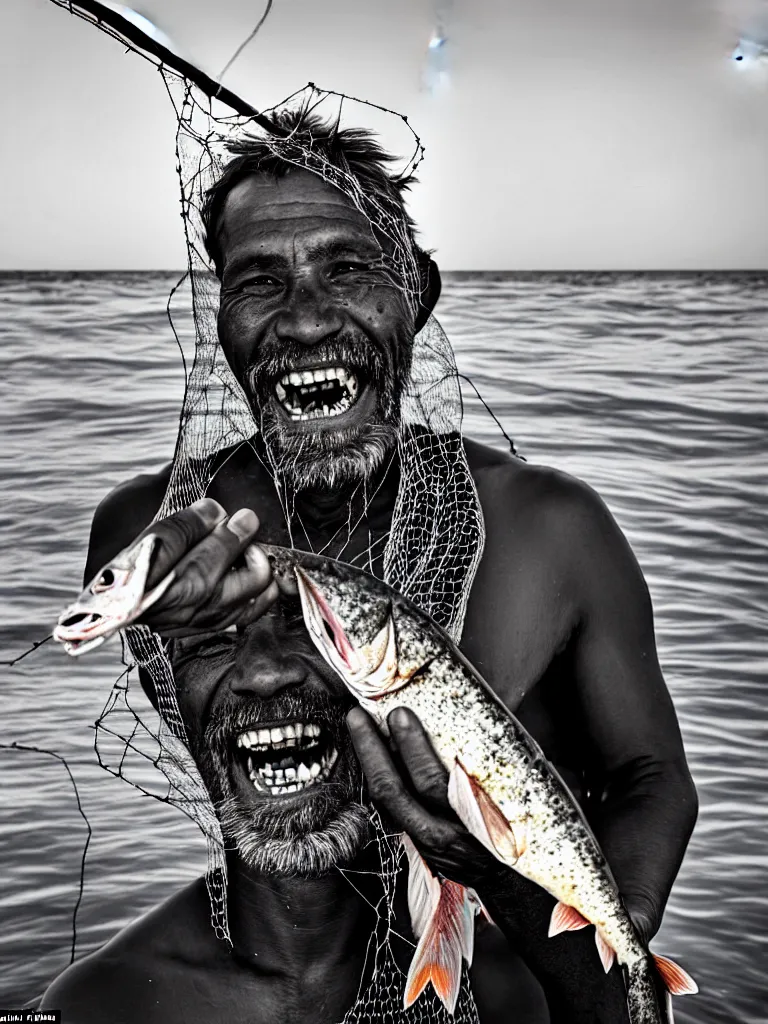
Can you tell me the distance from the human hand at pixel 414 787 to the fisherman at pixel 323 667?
1.60ft

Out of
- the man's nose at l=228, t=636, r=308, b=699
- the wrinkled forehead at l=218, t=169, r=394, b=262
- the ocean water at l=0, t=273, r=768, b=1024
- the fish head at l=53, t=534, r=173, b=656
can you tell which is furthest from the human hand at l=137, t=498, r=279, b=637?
the ocean water at l=0, t=273, r=768, b=1024

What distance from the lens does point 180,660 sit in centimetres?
343

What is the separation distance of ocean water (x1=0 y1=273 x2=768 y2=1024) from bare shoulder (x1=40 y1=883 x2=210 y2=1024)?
1.35 meters

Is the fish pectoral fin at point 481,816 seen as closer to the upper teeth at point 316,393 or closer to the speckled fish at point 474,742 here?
the speckled fish at point 474,742

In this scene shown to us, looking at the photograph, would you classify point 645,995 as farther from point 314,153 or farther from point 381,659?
point 314,153

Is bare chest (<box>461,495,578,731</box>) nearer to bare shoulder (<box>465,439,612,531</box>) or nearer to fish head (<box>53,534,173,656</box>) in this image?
bare shoulder (<box>465,439,612,531</box>)

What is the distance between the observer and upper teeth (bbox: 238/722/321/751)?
10.8 ft

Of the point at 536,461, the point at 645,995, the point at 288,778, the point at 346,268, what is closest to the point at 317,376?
the point at 346,268

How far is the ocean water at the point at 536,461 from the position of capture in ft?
16.7

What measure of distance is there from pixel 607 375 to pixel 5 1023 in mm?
7531

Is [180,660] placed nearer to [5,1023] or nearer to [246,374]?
[246,374]

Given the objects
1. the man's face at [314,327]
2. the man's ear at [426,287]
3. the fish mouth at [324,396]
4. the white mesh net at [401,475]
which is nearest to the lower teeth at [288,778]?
the white mesh net at [401,475]

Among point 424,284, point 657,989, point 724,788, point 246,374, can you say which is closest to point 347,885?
point 657,989

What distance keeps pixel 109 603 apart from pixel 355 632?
0.54m
